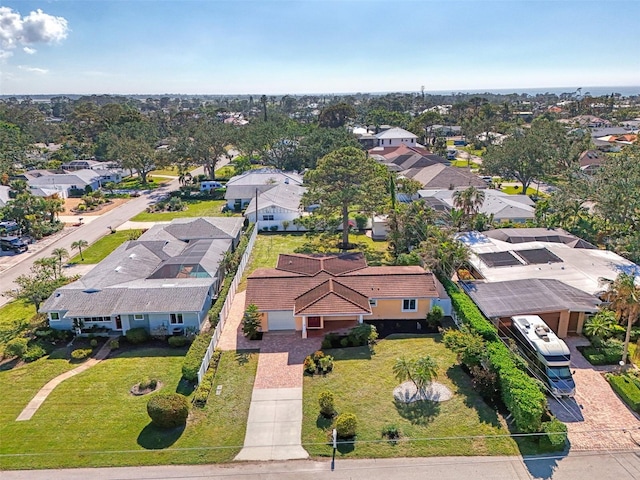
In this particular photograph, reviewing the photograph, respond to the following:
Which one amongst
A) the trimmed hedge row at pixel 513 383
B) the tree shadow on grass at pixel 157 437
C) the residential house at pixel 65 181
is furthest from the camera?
the residential house at pixel 65 181

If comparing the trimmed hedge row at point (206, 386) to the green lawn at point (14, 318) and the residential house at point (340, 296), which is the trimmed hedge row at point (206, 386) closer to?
the residential house at point (340, 296)

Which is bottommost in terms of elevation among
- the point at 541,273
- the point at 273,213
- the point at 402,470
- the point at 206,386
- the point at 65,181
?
the point at 402,470

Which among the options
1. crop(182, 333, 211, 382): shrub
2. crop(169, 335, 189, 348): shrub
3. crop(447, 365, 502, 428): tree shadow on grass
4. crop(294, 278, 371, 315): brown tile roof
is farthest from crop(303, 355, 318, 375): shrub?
crop(169, 335, 189, 348): shrub

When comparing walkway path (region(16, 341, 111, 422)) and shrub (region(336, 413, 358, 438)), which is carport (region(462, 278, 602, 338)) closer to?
shrub (region(336, 413, 358, 438))

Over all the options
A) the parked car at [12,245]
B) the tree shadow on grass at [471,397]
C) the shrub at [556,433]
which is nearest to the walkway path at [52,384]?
the tree shadow on grass at [471,397]

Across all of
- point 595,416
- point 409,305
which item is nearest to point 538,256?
point 409,305

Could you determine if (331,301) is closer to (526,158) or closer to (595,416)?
(595,416)
